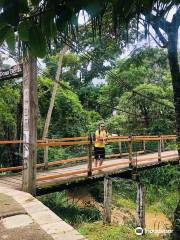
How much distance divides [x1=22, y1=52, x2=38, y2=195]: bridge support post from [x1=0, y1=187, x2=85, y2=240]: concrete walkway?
1265 millimetres

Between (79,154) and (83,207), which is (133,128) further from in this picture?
(83,207)

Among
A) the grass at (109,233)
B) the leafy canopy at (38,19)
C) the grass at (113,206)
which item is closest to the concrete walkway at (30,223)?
the grass at (109,233)

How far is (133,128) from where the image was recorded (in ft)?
60.0

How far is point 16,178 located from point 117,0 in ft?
25.5

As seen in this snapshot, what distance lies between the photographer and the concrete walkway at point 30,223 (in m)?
3.98

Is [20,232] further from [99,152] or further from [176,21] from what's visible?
[99,152]

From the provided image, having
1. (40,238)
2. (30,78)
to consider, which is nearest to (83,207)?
(30,78)

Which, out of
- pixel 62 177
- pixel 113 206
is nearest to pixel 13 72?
pixel 62 177

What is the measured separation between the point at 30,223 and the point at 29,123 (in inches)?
110

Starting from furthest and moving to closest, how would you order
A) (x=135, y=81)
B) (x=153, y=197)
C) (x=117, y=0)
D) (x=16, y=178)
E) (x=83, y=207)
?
(x=135, y=81) < (x=153, y=197) < (x=83, y=207) < (x=16, y=178) < (x=117, y=0)

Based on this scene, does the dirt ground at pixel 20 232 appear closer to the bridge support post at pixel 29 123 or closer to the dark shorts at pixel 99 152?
the bridge support post at pixel 29 123

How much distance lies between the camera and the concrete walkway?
3.98 metres

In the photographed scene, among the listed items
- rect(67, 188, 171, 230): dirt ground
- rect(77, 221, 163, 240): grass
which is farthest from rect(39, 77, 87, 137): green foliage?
rect(77, 221, 163, 240): grass

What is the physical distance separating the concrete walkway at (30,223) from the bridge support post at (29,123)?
1.26 m
